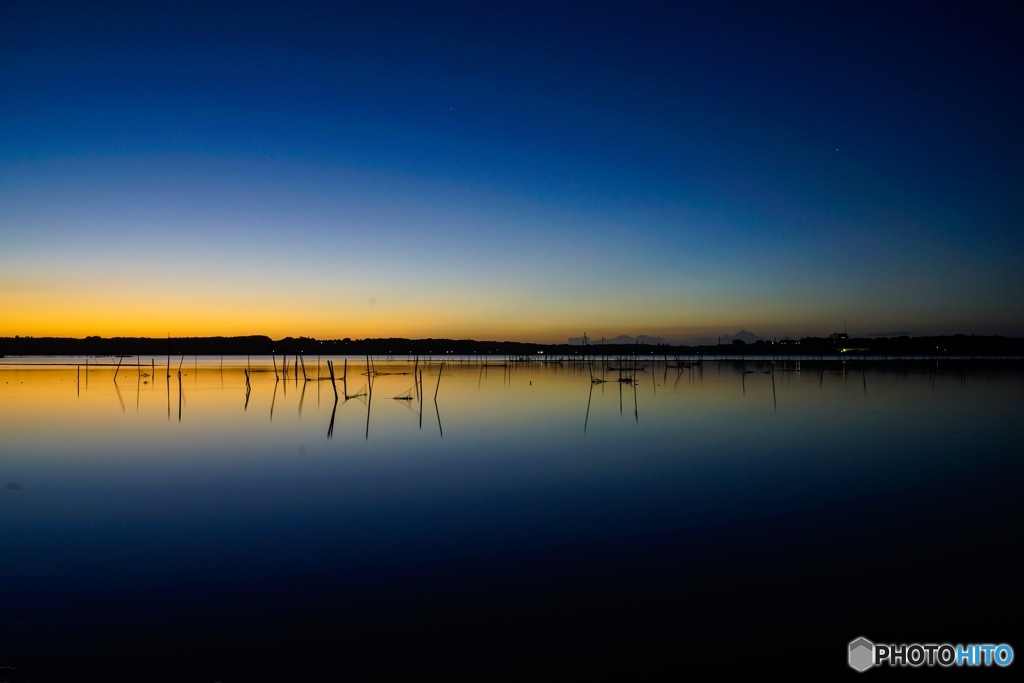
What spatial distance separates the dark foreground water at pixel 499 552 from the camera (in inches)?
170

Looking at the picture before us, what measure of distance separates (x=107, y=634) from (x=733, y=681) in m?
4.09

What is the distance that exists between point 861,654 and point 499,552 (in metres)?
3.20

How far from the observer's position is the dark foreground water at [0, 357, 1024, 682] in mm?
4324

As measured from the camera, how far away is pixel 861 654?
4340 mm

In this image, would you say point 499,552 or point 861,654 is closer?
point 861,654

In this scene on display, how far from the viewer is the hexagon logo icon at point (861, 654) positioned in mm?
4227

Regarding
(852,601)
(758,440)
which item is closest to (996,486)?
(758,440)

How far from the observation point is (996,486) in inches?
377

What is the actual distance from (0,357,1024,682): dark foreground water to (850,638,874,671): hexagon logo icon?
0.25 ft

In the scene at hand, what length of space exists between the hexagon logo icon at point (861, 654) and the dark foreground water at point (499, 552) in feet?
0.25

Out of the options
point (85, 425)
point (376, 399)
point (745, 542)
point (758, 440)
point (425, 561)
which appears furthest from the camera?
point (376, 399)

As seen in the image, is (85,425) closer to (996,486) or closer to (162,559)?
(162,559)

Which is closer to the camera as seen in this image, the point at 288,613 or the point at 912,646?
the point at 912,646

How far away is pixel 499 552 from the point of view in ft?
21.2
